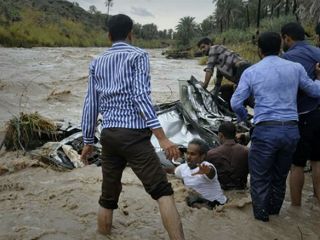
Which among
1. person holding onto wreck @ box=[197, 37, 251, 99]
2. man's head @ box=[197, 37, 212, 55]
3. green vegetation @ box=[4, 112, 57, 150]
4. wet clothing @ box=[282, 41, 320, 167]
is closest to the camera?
wet clothing @ box=[282, 41, 320, 167]

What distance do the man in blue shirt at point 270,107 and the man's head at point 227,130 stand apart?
725mm

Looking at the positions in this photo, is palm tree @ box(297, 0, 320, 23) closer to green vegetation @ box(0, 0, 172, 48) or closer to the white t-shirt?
the white t-shirt

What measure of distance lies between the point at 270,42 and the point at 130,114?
5.47ft

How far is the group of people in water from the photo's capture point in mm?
3619

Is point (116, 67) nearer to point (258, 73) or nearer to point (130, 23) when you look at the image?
point (130, 23)

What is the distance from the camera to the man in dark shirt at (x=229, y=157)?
5462 millimetres

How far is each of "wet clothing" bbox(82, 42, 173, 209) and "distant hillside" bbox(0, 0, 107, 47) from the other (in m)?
35.8

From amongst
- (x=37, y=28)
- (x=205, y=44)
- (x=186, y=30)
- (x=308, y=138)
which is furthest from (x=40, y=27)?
(x=308, y=138)

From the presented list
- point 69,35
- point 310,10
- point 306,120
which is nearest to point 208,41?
point 306,120

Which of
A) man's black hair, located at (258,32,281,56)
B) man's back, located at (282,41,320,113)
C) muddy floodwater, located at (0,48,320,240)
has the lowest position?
muddy floodwater, located at (0,48,320,240)

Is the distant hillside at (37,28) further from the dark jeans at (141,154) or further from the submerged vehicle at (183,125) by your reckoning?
the dark jeans at (141,154)

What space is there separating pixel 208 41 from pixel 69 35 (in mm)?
49962

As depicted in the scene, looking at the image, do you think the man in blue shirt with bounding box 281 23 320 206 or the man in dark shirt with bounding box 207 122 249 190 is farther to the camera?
the man in dark shirt with bounding box 207 122 249 190

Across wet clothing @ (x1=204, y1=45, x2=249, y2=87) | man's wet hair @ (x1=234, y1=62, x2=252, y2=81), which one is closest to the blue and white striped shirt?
man's wet hair @ (x1=234, y1=62, x2=252, y2=81)
